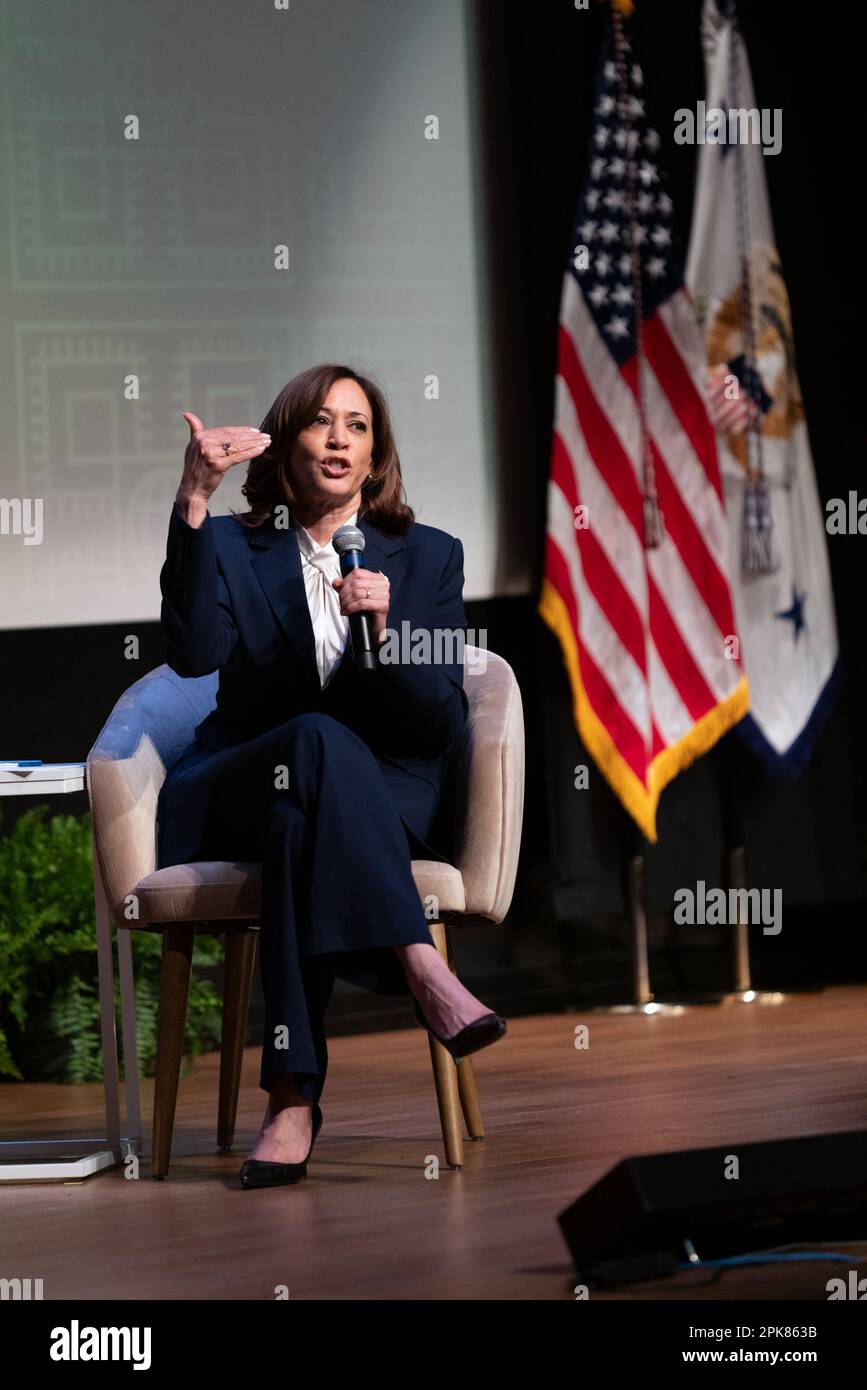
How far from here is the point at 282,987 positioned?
2742 millimetres

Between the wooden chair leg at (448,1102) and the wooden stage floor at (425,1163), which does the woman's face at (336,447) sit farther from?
the wooden stage floor at (425,1163)

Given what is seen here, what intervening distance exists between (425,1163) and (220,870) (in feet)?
1.87

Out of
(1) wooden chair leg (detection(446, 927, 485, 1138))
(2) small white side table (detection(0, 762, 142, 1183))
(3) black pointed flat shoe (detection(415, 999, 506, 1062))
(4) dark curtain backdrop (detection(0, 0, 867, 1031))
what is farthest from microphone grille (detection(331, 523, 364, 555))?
(4) dark curtain backdrop (detection(0, 0, 867, 1031))

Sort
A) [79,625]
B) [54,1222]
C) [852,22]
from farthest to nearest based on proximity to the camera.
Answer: [852,22], [79,625], [54,1222]

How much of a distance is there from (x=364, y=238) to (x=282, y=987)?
2607 mm

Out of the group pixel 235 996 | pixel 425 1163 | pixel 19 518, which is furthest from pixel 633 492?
pixel 425 1163

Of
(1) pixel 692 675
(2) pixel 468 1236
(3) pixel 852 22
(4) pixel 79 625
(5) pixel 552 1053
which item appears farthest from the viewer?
(3) pixel 852 22

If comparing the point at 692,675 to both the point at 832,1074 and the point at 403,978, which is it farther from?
the point at 403,978

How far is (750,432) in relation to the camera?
4.93 metres

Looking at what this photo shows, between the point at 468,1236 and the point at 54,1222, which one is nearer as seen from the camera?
the point at 468,1236

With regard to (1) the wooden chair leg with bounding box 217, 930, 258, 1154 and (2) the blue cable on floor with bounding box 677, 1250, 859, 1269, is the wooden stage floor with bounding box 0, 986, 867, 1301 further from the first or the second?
(1) the wooden chair leg with bounding box 217, 930, 258, 1154

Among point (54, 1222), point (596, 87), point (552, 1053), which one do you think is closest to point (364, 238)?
point (596, 87)
